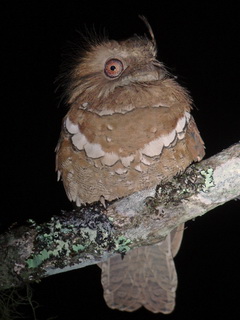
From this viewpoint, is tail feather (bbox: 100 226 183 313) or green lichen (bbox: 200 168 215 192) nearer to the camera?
green lichen (bbox: 200 168 215 192)

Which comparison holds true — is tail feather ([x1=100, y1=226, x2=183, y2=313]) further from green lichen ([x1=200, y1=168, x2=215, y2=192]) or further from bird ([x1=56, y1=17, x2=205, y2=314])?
green lichen ([x1=200, y1=168, x2=215, y2=192])

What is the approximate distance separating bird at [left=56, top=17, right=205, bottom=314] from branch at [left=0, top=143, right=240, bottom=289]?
0.49m

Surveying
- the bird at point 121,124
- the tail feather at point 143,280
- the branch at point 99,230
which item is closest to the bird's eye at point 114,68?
the bird at point 121,124

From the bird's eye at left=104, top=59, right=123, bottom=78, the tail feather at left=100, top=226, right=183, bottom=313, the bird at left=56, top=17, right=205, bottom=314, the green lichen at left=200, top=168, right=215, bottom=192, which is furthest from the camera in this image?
the tail feather at left=100, top=226, right=183, bottom=313

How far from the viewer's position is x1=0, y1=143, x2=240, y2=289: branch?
1.82 meters

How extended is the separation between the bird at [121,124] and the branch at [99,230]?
492 mm

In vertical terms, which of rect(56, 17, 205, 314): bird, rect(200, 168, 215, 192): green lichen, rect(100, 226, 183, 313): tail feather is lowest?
rect(100, 226, 183, 313): tail feather

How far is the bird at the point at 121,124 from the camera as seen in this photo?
2381 millimetres

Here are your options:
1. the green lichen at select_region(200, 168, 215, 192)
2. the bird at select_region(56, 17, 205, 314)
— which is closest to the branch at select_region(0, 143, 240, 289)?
the green lichen at select_region(200, 168, 215, 192)

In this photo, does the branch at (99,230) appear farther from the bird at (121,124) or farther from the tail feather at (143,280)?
the tail feather at (143,280)

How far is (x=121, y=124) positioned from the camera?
93.0 inches


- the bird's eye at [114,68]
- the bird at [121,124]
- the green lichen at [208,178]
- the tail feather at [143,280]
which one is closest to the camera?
the green lichen at [208,178]

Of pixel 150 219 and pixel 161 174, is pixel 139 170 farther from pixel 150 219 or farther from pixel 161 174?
pixel 150 219

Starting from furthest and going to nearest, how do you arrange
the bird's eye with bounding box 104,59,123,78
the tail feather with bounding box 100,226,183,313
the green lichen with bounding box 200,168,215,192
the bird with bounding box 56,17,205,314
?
the tail feather with bounding box 100,226,183,313, the bird's eye with bounding box 104,59,123,78, the bird with bounding box 56,17,205,314, the green lichen with bounding box 200,168,215,192
